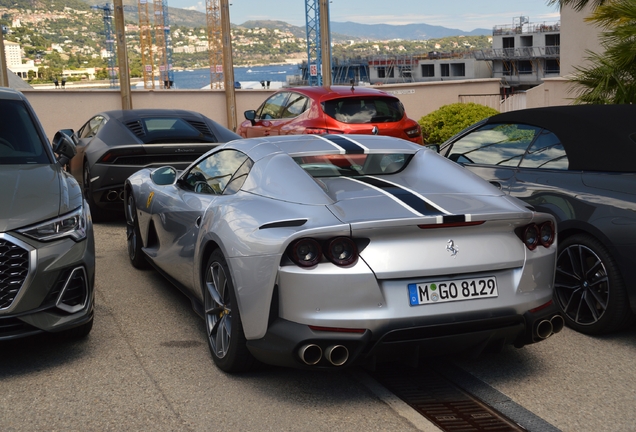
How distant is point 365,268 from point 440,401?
3.15 ft

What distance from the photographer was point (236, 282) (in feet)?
13.9

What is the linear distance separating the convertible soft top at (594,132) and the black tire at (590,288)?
21.4 inches

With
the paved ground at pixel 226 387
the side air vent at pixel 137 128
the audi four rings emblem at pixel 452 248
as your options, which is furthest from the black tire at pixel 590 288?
the side air vent at pixel 137 128

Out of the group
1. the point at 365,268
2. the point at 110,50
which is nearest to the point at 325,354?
the point at 365,268

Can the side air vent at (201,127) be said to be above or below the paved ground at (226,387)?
above

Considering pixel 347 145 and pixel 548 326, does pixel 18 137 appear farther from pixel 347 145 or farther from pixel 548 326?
pixel 548 326

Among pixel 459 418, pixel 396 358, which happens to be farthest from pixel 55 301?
pixel 459 418

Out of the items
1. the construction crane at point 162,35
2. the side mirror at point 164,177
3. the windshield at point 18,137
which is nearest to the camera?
the windshield at point 18,137

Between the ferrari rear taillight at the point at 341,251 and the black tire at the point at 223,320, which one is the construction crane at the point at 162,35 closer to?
the black tire at the point at 223,320

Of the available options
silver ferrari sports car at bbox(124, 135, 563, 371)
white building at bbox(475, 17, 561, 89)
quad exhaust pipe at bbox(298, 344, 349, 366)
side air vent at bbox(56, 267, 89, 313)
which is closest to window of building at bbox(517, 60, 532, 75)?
white building at bbox(475, 17, 561, 89)

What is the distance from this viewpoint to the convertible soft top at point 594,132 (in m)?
5.39

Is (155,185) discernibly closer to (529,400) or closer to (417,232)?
(417,232)

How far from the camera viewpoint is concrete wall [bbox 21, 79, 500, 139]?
71.3ft

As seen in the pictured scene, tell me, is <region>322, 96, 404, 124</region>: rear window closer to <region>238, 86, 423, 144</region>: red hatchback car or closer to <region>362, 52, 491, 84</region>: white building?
<region>238, 86, 423, 144</region>: red hatchback car
